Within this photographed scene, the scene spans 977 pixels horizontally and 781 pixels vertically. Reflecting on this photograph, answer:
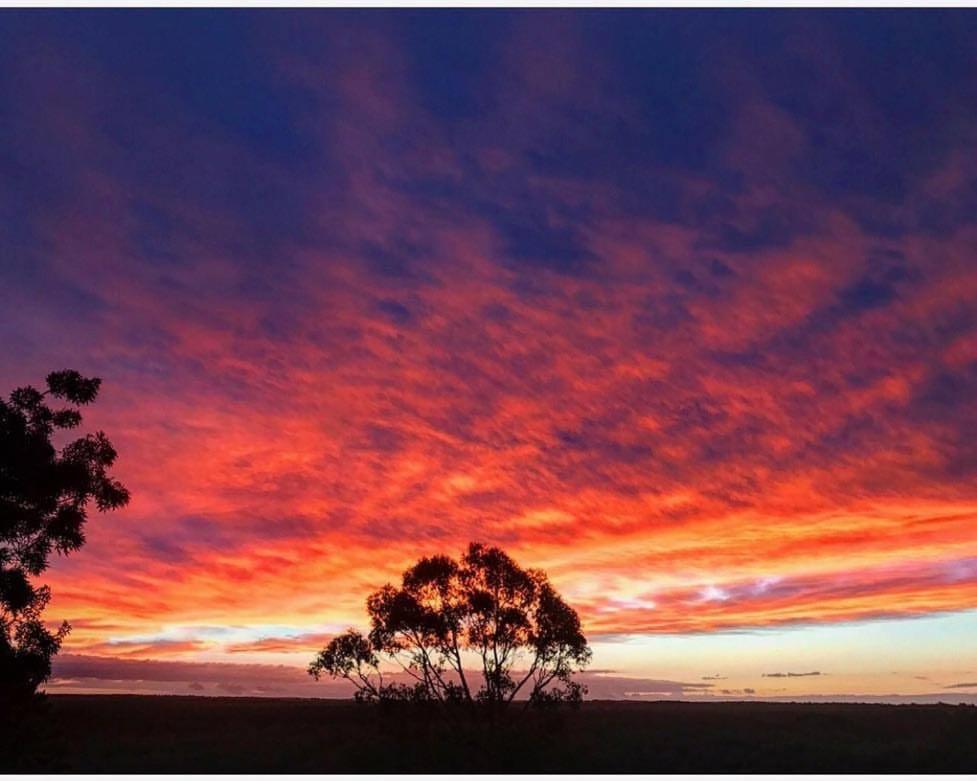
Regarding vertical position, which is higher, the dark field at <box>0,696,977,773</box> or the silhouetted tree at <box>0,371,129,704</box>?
the silhouetted tree at <box>0,371,129,704</box>

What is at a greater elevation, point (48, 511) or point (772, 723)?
point (48, 511)

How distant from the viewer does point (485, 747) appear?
1906 inches

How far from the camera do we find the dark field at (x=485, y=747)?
48844 millimetres

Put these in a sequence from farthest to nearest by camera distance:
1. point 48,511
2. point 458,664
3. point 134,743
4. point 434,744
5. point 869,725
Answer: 1. point 869,725
2. point 134,743
3. point 434,744
4. point 458,664
5. point 48,511

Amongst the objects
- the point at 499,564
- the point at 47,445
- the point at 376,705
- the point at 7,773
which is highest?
the point at 47,445

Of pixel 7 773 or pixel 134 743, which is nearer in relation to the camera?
pixel 7 773

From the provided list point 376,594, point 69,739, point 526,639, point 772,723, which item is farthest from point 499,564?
point 772,723

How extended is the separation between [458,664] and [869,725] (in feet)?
201

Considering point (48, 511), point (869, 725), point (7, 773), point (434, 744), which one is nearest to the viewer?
point (7, 773)

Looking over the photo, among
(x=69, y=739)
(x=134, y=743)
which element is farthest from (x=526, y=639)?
(x=69, y=739)

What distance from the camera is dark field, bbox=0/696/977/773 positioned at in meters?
48.8

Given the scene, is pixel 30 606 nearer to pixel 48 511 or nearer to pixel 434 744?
pixel 48 511

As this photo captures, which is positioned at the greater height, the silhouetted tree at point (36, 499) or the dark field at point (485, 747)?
the silhouetted tree at point (36, 499)

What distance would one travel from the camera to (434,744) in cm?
5288
